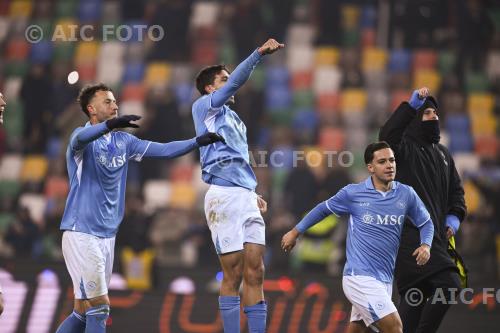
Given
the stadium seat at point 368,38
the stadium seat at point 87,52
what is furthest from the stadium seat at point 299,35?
the stadium seat at point 87,52

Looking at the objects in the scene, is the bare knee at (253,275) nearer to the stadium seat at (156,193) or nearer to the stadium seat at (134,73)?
the stadium seat at (156,193)

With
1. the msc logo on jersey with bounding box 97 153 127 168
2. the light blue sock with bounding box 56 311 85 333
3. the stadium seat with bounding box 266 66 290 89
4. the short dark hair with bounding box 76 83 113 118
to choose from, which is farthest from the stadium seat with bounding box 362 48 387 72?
the light blue sock with bounding box 56 311 85 333

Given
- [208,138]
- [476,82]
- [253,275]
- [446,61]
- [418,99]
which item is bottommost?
[253,275]

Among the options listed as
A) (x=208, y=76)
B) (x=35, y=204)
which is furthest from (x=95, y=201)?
(x=35, y=204)

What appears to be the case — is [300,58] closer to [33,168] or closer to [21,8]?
[33,168]

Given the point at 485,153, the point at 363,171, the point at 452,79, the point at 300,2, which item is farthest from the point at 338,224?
the point at 300,2

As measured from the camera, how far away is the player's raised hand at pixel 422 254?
6.64 m

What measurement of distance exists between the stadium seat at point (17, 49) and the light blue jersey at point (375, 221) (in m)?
8.34

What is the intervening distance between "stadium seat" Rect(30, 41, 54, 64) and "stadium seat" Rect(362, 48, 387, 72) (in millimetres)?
4624

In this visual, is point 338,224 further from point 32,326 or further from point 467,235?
point 32,326

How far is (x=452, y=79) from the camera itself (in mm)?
13414

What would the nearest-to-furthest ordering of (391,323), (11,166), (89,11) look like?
(391,323)
(11,166)
(89,11)

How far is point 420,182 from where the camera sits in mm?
7414

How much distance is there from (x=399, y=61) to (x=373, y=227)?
7233mm
